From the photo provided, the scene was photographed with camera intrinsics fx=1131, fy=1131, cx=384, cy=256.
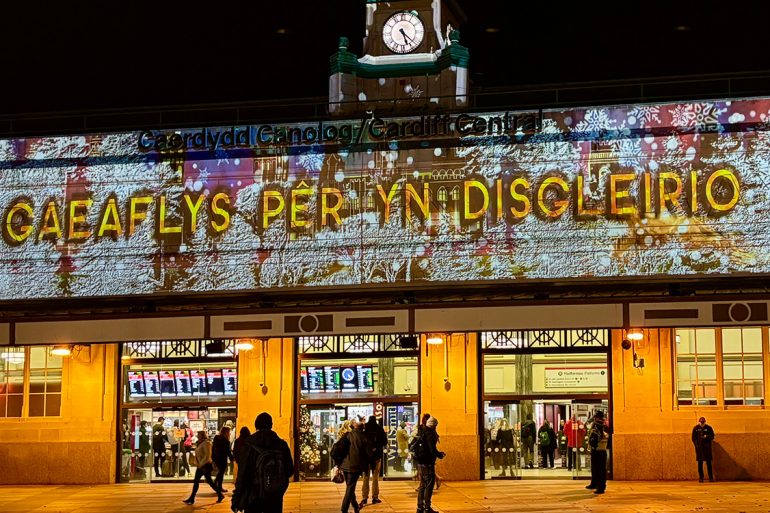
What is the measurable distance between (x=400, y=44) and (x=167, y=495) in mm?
11201

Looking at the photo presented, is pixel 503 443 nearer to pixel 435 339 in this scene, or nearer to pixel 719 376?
pixel 435 339

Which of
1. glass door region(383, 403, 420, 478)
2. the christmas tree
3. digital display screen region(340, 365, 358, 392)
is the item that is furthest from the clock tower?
the christmas tree

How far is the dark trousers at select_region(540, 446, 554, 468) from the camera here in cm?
2606

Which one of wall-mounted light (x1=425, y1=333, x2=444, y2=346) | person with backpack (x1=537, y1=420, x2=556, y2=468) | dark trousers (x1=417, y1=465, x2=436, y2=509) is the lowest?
dark trousers (x1=417, y1=465, x2=436, y2=509)

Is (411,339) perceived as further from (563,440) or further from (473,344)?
(563,440)

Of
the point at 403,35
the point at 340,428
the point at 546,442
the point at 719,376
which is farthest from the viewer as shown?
the point at 340,428

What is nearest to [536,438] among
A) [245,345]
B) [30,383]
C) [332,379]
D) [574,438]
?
[574,438]

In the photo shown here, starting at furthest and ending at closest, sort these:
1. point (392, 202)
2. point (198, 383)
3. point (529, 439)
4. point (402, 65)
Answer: point (198, 383) < point (529, 439) < point (402, 65) < point (392, 202)

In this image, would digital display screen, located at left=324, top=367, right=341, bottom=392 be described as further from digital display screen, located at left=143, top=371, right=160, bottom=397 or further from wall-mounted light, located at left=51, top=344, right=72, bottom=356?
wall-mounted light, located at left=51, top=344, right=72, bottom=356

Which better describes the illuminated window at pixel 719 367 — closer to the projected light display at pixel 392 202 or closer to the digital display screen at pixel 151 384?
the projected light display at pixel 392 202

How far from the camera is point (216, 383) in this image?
2698 cm

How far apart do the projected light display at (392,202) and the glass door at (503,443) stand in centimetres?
386

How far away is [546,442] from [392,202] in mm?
6668

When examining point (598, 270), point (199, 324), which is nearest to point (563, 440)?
point (598, 270)
